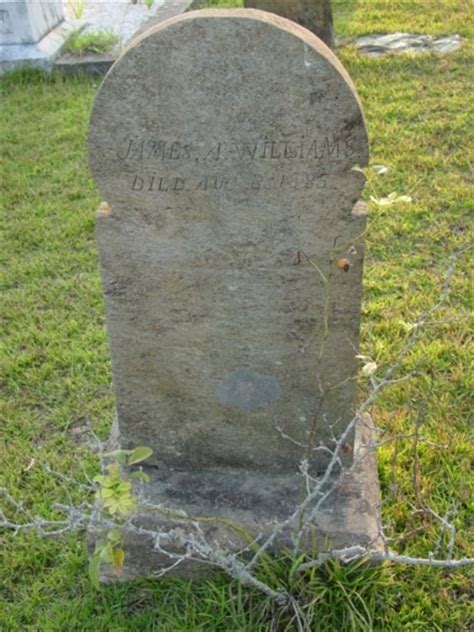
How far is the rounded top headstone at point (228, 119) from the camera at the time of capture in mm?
1872

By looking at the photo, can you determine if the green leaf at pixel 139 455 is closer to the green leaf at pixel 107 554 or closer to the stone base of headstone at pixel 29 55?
the green leaf at pixel 107 554

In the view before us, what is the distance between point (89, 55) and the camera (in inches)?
254

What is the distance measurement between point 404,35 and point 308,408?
5175mm

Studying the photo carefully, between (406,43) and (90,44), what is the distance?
2683 millimetres

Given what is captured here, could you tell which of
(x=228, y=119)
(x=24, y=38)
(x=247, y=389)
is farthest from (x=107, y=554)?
(x=24, y=38)

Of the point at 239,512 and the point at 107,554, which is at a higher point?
the point at 107,554

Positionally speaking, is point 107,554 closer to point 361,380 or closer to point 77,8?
point 361,380

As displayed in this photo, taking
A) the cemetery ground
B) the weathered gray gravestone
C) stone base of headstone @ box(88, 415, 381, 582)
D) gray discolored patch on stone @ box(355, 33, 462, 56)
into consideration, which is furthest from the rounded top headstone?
gray discolored patch on stone @ box(355, 33, 462, 56)

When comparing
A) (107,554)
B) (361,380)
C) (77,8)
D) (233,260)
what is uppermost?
(77,8)

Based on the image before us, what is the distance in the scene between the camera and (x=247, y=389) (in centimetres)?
238

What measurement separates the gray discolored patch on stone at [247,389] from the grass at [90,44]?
4.86 meters

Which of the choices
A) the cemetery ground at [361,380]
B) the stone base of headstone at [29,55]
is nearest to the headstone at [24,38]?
the stone base of headstone at [29,55]

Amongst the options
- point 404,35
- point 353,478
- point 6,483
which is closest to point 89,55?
point 404,35

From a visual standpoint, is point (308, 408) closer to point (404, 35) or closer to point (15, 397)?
point (15, 397)
